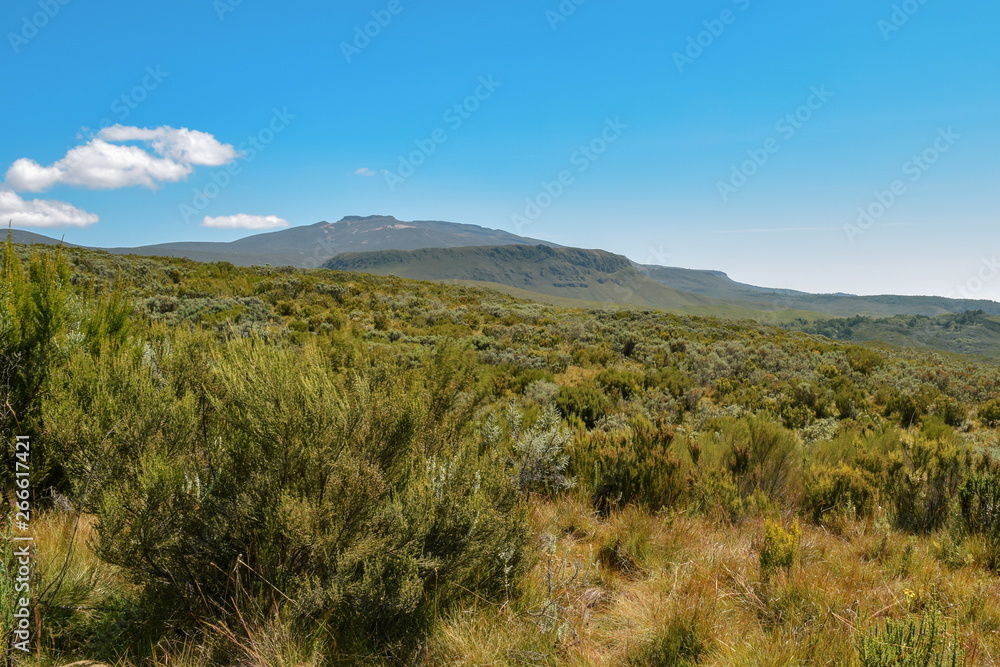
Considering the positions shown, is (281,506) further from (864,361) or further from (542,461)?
(864,361)

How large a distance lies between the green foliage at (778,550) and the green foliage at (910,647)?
3.35ft

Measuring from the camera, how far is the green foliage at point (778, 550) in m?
3.13

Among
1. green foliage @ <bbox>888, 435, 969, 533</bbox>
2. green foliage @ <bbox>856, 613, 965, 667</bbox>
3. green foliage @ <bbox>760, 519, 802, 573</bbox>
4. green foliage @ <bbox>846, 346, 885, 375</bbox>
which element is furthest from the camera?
green foliage @ <bbox>846, 346, 885, 375</bbox>

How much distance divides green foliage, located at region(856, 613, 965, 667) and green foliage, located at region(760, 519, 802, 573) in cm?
102

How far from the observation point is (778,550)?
10.3ft

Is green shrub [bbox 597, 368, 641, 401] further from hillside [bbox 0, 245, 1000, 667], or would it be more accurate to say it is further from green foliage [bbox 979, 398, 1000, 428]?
green foliage [bbox 979, 398, 1000, 428]

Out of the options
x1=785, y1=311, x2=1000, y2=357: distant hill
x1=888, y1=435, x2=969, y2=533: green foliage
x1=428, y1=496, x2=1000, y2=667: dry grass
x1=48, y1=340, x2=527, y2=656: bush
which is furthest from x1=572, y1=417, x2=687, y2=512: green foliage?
x1=785, y1=311, x2=1000, y2=357: distant hill

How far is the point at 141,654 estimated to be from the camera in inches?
84.7

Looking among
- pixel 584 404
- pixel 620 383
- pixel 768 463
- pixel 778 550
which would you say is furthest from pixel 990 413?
pixel 778 550

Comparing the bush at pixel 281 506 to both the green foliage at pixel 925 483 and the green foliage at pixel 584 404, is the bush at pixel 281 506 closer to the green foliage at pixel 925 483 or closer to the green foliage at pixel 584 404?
the green foliage at pixel 925 483

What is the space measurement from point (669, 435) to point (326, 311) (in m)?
14.1

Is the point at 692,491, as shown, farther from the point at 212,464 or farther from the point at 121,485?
the point at 121,485

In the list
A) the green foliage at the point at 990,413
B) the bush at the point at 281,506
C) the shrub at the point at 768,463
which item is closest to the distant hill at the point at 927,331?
the green foliage at the point at 990,413

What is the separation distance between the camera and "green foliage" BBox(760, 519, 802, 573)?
313 cm
